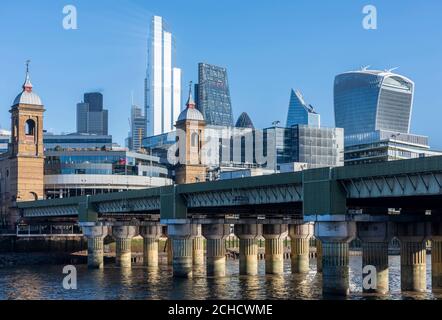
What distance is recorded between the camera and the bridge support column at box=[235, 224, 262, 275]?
11756cm

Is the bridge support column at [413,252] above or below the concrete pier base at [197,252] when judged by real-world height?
above

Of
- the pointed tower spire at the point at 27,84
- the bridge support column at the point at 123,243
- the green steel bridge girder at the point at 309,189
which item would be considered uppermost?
the pointed tower spire at the point at 27,84

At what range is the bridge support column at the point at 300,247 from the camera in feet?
409

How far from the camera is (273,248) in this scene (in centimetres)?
12156

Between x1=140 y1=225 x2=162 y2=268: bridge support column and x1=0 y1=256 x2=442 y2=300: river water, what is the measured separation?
47.3 feet

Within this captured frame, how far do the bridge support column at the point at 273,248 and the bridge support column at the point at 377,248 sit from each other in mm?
36600

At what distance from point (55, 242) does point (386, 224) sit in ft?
334

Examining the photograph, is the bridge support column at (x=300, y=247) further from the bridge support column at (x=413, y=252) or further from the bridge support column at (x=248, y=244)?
the bridge support column at (x=413, y=252)

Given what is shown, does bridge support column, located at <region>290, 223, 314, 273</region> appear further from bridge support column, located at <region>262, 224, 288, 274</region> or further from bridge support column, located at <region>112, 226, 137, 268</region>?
bridge support column, located at <region>112, 226, 137, 268</region>

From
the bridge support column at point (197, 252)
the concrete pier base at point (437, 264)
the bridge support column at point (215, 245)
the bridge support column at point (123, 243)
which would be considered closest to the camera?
the concrete pier base at point (437, 264)

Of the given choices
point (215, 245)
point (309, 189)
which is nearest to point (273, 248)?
point (215, 245)

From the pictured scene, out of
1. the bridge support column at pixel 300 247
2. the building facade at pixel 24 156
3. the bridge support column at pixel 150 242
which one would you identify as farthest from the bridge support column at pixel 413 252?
the building facade at pixel 24 156
